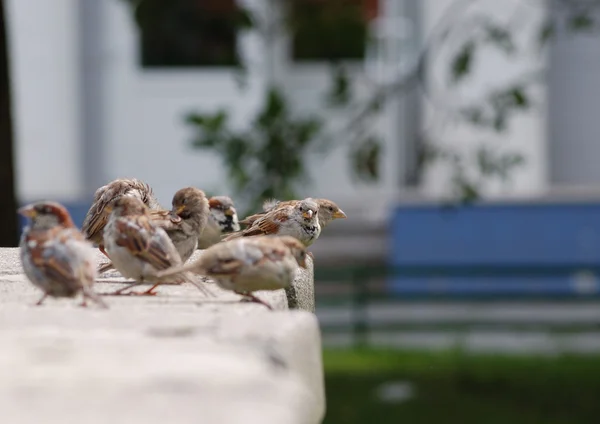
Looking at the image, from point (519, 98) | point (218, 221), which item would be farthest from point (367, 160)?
point (218, 221)

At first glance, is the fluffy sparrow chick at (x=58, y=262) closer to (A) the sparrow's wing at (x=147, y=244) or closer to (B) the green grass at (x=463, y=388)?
(A) the sparrow's wing at (x=147, y=244)

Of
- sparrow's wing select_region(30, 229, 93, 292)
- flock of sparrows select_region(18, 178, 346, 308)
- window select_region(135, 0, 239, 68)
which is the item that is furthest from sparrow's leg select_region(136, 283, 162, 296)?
window select_region(135, 0, 239, 68)

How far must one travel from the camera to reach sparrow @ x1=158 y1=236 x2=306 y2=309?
3.84 metres

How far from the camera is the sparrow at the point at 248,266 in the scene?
3.84 metres

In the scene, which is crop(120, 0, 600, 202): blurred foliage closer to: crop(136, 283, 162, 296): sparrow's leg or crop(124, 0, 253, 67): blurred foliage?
crop(136, 283, 162, 296): sparrow's leg

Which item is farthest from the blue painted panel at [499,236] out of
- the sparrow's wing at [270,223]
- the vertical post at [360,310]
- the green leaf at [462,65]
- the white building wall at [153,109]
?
the sparrow's wing at [270,223]

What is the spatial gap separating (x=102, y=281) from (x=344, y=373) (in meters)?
6.61

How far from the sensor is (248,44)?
1633 centimetres

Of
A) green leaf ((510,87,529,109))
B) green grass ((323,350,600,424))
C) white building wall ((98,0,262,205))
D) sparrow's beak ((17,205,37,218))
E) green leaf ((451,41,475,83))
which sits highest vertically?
green leaf ((451,41,475,83))

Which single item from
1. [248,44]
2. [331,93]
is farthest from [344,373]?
[248,44]

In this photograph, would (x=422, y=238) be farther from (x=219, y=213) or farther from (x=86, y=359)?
(x=86, y=359)

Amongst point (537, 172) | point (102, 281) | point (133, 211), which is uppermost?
point (133, 211)

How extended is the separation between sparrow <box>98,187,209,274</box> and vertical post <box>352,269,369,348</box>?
693 cm

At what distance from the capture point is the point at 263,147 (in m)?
8.68
